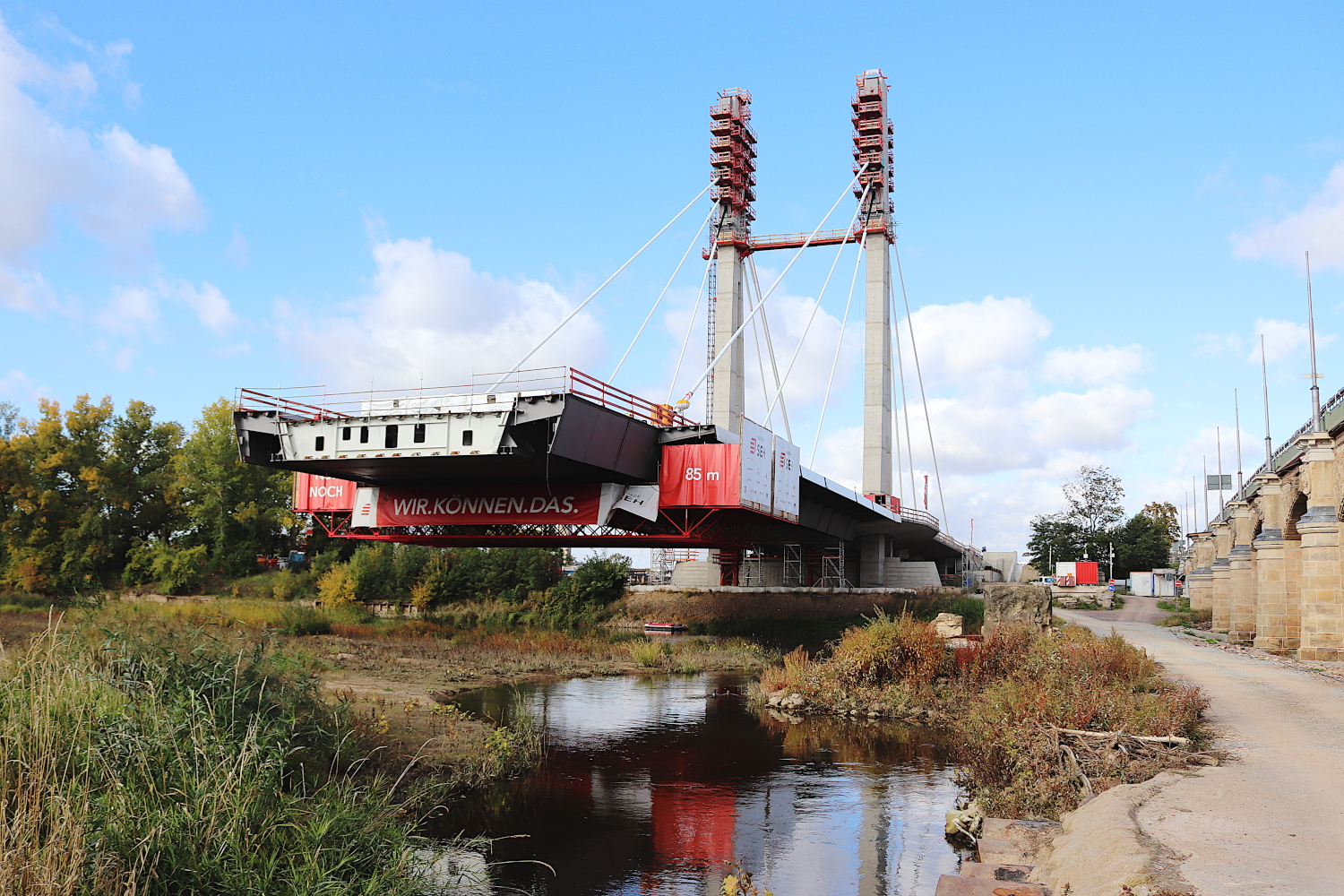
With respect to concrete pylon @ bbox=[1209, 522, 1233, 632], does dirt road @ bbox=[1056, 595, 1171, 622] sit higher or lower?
lower

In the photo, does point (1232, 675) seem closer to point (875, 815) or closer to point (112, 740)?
point (875, 815)

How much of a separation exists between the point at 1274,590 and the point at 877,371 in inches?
1207

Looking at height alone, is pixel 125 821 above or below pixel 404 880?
above

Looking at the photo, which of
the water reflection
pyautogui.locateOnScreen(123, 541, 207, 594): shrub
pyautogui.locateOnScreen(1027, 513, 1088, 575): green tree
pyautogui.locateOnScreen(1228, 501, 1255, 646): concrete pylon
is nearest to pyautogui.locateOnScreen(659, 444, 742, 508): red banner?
the water reflection

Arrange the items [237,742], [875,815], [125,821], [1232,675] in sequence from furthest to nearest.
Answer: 1. [1232,675]
2. [875,815]
3. [237,742]
4. [125,821]

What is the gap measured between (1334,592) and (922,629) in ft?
43.8

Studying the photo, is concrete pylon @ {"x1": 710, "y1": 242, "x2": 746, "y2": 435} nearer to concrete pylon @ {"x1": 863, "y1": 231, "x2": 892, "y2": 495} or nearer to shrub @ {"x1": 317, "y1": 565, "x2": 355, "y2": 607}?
concrete pylon @ {"x1": 863, "y1": 231, "x2": 892, "y2": 495}

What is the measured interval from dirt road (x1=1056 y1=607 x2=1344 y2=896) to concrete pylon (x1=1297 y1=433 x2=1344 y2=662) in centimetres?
1082

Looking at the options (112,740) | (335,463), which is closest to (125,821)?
(112,740)

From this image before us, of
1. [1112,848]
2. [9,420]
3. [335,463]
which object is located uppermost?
[9,420]

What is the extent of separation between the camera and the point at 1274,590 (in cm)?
3325

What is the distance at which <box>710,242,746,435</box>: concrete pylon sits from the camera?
58469 millimetres

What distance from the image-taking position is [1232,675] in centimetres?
2252

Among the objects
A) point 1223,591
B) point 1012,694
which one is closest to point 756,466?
point 1012,694
